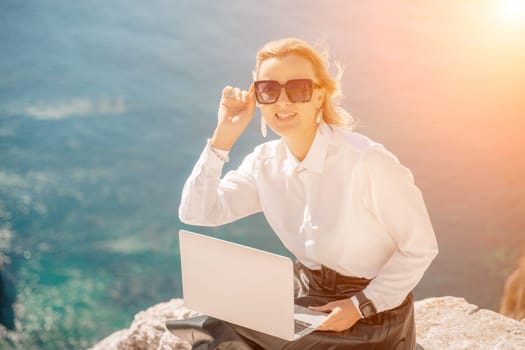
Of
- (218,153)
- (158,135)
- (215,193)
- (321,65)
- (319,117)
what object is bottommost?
(158,135)

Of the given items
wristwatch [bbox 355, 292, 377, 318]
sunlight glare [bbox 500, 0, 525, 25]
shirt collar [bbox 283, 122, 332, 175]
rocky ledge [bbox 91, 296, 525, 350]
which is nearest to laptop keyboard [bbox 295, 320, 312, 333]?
wristwatch [bbox 355, 292, 377, 318]

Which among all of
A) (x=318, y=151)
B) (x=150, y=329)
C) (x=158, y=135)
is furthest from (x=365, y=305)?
(x=158, y=135)

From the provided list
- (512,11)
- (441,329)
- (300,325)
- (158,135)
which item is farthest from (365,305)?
(158,135)

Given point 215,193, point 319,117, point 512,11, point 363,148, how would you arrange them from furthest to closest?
point 512,11 < point 215,193 < point 319,117 < point 363,148

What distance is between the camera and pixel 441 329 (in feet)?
8.35

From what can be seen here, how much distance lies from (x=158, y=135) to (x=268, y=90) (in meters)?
6.32

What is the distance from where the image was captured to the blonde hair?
1.83 meters

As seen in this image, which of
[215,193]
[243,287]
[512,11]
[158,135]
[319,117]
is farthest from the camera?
[158,135]

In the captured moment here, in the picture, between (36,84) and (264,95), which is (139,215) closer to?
(36,84)

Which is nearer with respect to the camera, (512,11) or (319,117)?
(319,117)

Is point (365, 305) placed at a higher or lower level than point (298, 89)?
lower

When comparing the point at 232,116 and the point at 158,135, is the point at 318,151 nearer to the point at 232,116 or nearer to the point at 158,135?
the point at 232,116

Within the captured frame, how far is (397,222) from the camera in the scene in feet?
5.76

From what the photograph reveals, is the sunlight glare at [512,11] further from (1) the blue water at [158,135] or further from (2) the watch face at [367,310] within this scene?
(2) the watch face at [367,310]
